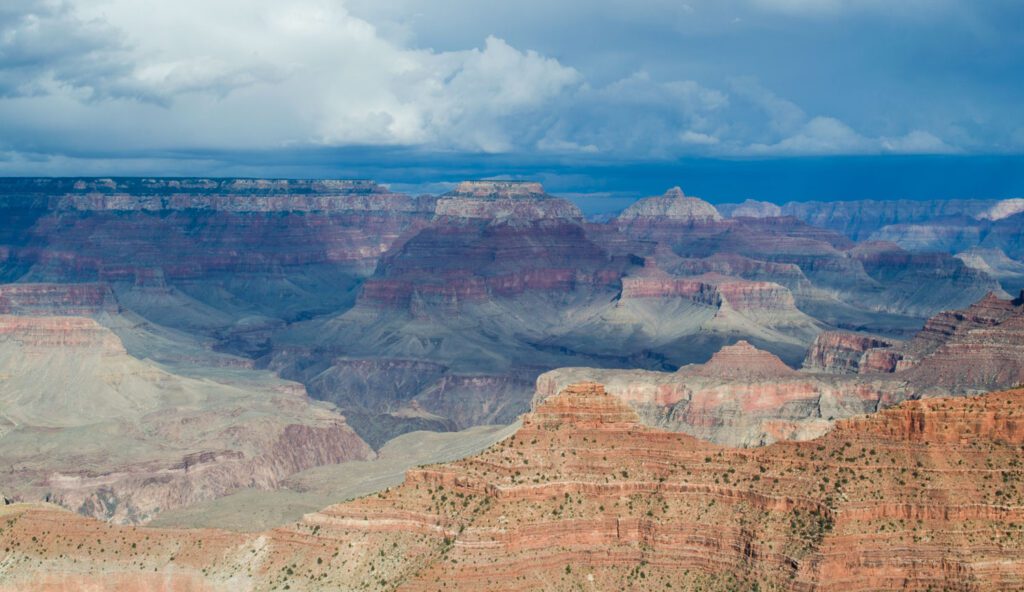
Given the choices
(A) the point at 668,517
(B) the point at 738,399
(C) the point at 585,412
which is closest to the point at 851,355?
(B) the point at 738,399

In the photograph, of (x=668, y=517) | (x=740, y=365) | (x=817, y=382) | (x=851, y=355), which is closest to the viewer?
(x=668, y=517)

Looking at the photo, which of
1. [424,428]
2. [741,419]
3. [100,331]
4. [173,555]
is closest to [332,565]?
[173,555]

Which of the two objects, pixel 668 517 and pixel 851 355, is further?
pixel 851 355

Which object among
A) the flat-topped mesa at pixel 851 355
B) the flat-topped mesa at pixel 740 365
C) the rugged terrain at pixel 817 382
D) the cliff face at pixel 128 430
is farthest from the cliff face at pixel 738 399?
the cliff face at pixel 128 430

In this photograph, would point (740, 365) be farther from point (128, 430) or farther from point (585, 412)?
point (585, 412)

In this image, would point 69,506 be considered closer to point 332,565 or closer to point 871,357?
point 332,565

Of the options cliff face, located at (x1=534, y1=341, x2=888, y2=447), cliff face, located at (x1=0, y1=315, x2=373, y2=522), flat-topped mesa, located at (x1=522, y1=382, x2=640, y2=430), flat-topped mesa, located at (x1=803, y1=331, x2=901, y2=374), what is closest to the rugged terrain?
cliff face, located at (x1=534, y1=341, x2=888, y2=447)

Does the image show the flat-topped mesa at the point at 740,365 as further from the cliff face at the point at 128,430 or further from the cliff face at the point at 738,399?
the cliff face at the point at 128,430
